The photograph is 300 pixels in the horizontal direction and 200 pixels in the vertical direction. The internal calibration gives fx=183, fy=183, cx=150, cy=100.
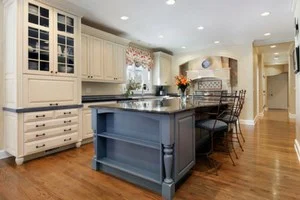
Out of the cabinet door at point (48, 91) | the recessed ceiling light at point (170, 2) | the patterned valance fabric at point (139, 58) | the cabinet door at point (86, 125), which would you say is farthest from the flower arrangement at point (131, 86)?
the recessed ceiling light at point (170, 2)

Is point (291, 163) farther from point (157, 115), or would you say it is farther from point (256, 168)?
point (157, 115)

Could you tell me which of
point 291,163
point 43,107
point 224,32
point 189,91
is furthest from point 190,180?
point 189,91

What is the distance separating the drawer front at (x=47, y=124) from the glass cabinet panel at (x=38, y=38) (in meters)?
0.88

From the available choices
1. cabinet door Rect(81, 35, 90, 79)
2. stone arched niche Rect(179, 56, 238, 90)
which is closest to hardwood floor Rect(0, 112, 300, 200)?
cabinet door Rect(81, 35, 90, 79)

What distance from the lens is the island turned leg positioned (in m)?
1.84

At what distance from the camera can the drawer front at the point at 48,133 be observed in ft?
9.37

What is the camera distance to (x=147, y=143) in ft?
6.70

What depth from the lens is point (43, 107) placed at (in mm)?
3016

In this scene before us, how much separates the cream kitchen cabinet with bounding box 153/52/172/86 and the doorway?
309 inches

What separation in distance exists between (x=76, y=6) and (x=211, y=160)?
361cm

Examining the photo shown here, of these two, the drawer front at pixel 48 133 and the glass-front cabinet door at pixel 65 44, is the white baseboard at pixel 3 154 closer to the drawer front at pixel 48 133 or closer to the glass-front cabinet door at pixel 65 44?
the drawer front at pixel 48 133

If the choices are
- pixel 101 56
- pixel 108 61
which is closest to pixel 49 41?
pixel 101 56

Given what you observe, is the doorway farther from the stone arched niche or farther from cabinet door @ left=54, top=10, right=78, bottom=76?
cabinet door @ left=54, top=10, right=78, bottom=76

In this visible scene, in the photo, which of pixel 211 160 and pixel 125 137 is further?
pixel 211 160
